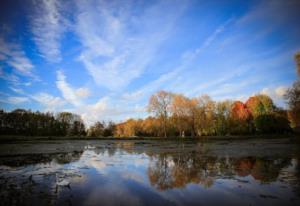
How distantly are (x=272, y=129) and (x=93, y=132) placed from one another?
84.2m

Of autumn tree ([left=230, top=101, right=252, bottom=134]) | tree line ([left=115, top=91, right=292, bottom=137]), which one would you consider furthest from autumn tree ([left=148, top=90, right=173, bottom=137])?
autumn tree ([left=230, top=101, right=252, bottom=134])

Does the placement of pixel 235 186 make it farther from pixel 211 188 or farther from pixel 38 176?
pixel 38 176

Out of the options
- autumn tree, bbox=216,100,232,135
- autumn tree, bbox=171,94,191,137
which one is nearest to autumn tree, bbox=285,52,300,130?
autumn tree, bbox=171,94,191,137

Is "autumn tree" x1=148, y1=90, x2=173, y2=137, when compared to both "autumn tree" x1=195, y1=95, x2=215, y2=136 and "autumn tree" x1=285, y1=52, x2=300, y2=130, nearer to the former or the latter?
"autumn tree" x1=195, y1=95, x2=215, y2=136

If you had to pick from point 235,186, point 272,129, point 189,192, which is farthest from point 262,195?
point 272,129

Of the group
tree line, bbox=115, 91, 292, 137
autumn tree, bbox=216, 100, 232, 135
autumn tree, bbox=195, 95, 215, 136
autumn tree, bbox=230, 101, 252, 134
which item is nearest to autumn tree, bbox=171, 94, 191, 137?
tree line, bbox=115, 91, 292, 137

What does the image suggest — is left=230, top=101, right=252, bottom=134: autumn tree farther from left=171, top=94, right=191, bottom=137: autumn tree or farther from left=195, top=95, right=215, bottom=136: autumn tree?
left=171, top=94, right=191, bottom=137: autumn tree

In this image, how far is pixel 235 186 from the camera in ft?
23.1

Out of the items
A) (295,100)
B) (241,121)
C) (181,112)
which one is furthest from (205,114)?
(295,100)

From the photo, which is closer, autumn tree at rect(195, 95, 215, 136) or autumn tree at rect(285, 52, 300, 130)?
autumn tree at rect(285, 52, 300, 130)

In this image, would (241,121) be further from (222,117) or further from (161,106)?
(161,106)

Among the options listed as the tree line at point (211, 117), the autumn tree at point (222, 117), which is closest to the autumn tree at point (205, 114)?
the tree line at point (211, 117)

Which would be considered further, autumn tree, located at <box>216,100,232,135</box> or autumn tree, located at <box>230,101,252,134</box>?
autumn tree, located at <box>230,101,252,134</box>

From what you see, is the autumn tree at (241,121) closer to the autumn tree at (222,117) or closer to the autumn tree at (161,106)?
the autumn tree at (222,117)
